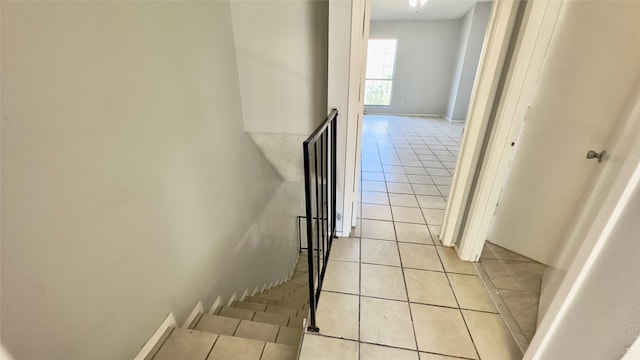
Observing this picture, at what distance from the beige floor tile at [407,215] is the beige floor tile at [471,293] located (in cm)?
67

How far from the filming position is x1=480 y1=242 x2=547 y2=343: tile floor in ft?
5.02

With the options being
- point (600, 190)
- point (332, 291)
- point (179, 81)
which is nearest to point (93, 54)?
point (179, 81)

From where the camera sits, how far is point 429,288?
1704 millimetres

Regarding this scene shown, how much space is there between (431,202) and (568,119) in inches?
54.3

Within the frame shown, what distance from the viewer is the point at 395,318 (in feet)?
4.92

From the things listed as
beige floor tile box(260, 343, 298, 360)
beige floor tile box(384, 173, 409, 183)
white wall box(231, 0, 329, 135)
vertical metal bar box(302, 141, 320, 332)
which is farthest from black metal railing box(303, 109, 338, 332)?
beige floor tile box(384, 173, 409, 183)

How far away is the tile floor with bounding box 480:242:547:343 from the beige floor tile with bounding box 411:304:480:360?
0.33 m

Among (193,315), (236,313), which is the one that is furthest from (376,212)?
(193,315)

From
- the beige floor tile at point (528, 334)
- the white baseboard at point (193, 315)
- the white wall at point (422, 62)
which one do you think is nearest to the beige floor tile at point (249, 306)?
the white baseboard at point (193, 315)

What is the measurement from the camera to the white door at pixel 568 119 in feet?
4.27

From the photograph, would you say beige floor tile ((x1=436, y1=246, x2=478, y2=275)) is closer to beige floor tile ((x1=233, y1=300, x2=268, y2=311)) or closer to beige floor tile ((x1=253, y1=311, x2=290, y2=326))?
beige floor tile ((x1=253, y1=311, x2=290, y2=326))

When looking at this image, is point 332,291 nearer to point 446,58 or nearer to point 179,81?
point 179,81

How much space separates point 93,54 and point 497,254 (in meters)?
2.67

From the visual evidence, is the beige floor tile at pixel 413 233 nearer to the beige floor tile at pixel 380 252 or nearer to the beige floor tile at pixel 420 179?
the beige floor tile at pixel 380 252
